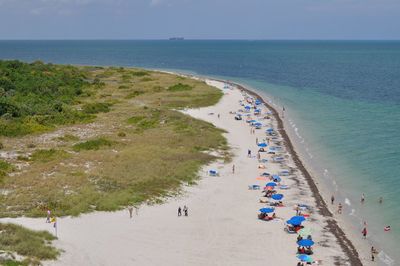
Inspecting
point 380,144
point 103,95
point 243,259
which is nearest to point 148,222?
point 243,259

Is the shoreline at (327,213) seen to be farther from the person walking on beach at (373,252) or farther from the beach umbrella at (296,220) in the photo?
the beach umbrella at (296,220)

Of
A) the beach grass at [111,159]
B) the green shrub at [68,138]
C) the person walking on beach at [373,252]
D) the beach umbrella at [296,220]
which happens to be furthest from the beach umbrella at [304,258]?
the green shrub at [68,138]

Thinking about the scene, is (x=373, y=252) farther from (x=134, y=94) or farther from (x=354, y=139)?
(x=134, y=94)

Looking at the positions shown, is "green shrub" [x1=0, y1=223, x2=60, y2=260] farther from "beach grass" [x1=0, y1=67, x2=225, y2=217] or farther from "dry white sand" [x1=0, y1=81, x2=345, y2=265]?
"beach grass" [x1=0, y1=67, x2=225, y2=217]

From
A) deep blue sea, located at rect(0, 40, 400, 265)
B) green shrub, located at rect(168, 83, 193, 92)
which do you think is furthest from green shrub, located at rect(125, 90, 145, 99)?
deep blue sea, located at rect(0, 40, 400, 265)

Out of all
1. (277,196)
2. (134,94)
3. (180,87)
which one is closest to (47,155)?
(277,196)

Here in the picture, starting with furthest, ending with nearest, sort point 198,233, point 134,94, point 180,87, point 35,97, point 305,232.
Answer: point 180,87
point 134,94
point 35,97
point 198,233
point 305,232

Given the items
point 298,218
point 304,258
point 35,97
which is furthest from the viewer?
point 35,97
